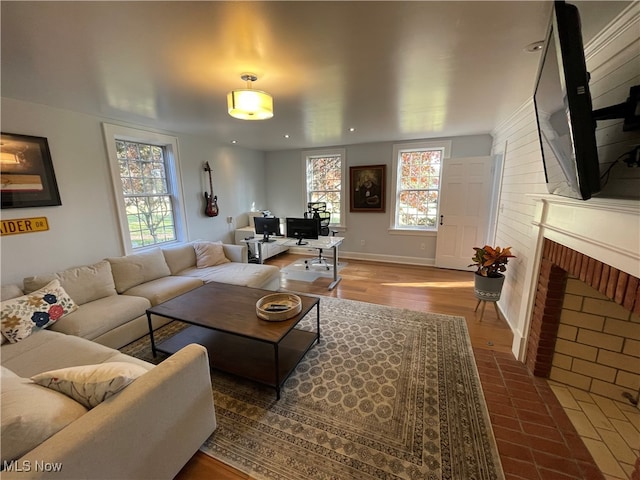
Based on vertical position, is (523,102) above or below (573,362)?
above

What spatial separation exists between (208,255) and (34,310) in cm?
177

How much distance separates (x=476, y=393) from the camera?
74.1 inches

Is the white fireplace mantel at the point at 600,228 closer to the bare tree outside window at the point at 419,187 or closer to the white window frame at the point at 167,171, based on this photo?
the bare tree outside window at the point at 419,187

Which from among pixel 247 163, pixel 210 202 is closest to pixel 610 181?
pixel 210 202

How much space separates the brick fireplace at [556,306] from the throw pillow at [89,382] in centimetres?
248

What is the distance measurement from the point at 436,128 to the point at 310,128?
1860 mm

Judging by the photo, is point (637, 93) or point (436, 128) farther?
point (436, 128)

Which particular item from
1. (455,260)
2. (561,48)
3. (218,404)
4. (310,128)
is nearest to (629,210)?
A: (561,48)

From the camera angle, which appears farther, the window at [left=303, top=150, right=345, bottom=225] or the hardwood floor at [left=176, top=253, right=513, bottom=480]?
→ the window at [left=303, top=150, right=345, bottom=225]

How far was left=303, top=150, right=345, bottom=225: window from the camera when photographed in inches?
213

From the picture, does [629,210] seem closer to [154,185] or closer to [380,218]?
[380,218]

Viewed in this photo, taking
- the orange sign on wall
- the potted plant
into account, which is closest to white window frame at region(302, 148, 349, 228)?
the potted plant

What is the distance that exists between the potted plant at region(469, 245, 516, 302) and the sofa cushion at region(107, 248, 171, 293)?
377 centimetres

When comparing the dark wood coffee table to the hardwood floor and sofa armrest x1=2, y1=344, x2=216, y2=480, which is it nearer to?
sofa armrest x1=2, y1=344, x2=216, y2=480
